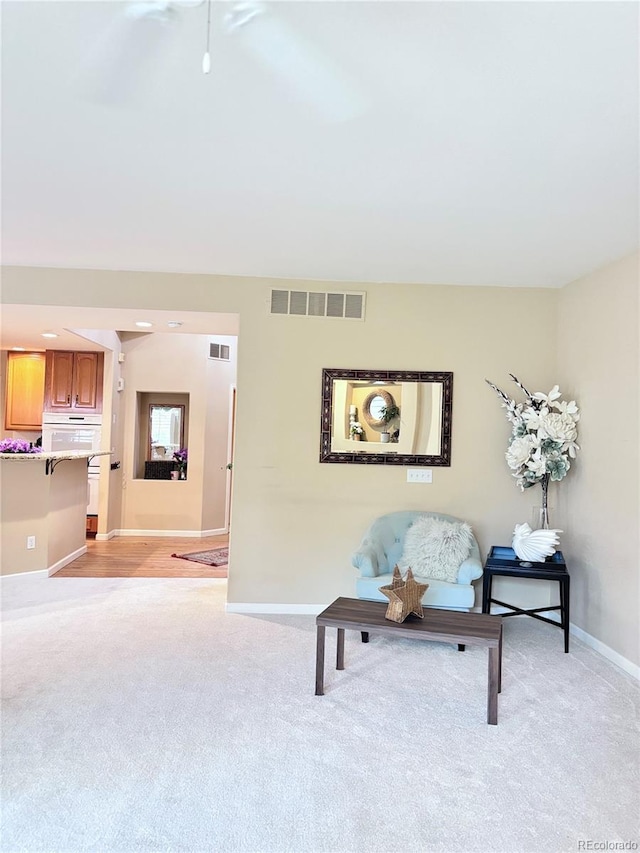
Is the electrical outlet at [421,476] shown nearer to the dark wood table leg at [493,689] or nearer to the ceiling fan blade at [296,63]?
the dark wood table leg at [493,689]

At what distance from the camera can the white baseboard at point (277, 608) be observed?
4.45m

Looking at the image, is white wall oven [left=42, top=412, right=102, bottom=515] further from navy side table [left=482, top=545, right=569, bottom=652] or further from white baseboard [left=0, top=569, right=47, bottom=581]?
navy side table [left=482, top=545, right=569, bottom=652]

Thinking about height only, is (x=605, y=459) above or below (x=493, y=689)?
above

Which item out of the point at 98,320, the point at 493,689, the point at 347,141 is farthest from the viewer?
the point at 98,320

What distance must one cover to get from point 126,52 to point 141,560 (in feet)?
17.0

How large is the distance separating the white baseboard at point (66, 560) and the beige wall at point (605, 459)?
14.4 ft

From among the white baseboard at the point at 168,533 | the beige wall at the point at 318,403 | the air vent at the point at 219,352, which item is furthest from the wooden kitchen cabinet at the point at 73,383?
the beige wall at the point at 318,403

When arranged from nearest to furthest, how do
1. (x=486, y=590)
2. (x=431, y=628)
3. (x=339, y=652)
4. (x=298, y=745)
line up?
(x=298, y=745)
(x=431, y=628)
(x=339, y=652)
(x=486, y=590)

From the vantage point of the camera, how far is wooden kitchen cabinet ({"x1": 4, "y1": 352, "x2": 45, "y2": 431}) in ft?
25.3

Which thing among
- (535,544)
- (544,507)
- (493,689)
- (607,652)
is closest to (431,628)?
(493,689)

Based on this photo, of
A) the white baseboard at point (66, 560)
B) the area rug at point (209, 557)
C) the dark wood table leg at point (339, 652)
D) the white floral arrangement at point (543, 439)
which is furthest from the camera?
the area rug at point (209, 557)

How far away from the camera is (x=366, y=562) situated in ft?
12.8

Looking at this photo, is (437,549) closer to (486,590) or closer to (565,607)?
(486,590)

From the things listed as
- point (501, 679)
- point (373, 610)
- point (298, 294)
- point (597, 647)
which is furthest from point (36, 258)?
point (597, 647)
